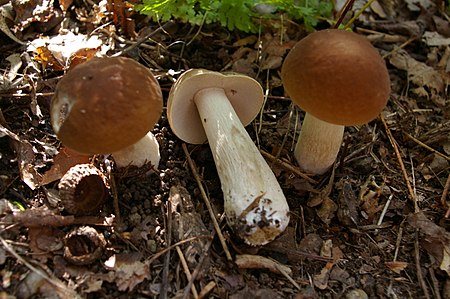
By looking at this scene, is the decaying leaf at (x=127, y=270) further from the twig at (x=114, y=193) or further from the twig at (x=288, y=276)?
the twig at (x=288, y=276)

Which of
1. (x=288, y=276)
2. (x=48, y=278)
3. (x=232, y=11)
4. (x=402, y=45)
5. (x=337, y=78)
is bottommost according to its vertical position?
(x=288, y=276)

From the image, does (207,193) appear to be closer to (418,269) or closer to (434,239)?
(418,269)

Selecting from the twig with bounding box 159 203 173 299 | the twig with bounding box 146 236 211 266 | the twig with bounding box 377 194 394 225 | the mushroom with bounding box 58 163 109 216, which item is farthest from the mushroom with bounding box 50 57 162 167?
the twig with bounding box 377 194 394 225

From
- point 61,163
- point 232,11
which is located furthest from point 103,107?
point 232,11

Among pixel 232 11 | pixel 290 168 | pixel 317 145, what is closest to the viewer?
pixel 317 145

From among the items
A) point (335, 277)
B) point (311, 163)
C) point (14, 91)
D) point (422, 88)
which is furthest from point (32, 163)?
point (422, 88)

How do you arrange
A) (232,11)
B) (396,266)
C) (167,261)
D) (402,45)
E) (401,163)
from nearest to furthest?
1. (167,261)
2. (396,266)
3. (401,163)
4. (232,11)
5. (402,45)

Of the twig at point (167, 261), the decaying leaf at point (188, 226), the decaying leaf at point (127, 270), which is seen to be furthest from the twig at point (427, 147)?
the decaying leaf at point (127, 270)
